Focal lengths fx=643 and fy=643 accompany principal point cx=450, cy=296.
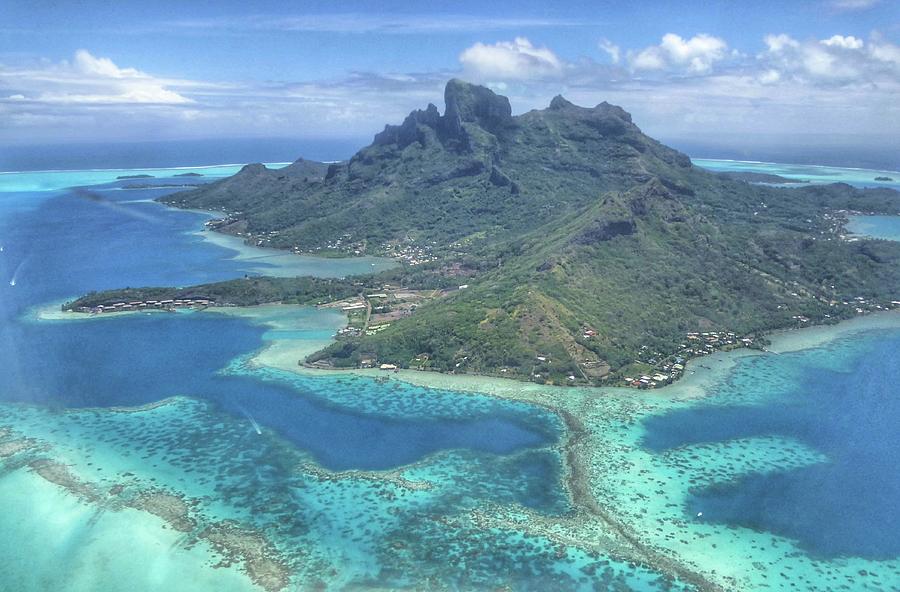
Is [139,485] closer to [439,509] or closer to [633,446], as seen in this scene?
[439,509]

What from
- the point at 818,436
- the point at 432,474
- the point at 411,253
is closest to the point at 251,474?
the point at 432,474

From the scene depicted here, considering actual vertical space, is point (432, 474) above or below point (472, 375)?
below

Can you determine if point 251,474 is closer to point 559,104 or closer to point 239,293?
point 239,293

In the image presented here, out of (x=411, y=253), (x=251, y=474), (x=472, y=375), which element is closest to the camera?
(x=251, y=474)

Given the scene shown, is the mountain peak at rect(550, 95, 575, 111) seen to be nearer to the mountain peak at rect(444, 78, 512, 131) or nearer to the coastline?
the mountain peak at rect(444, 78, 512, 131)

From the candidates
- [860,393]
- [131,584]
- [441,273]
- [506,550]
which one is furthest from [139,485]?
[441,273]

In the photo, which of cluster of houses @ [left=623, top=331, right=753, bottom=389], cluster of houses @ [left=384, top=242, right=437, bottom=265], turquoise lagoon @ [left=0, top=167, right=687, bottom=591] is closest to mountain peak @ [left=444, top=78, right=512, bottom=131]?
cluster of houses @ [left=384, top=242, right=437, bottom=265]

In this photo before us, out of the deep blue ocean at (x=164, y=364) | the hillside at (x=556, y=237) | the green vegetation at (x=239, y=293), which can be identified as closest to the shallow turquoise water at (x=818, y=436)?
the hillside at (x=556, y=237)
